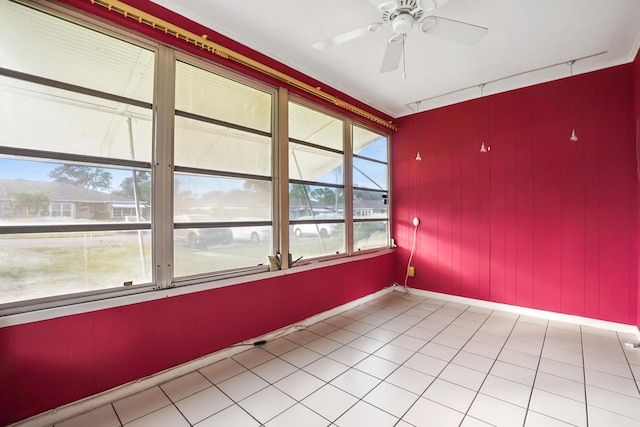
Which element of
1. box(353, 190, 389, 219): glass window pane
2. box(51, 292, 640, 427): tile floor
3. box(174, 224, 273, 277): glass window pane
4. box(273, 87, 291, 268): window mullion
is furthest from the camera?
box(353, 190, 389, 219): glass window pane

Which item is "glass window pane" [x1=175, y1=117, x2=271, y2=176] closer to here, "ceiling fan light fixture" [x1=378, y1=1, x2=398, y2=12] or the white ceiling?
the white ceiling

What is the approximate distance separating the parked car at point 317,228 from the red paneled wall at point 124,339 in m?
0.54

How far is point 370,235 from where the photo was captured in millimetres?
4410

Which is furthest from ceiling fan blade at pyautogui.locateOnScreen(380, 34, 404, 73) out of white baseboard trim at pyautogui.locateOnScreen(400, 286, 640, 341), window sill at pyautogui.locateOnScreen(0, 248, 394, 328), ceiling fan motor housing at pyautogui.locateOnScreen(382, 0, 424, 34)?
white baseboard trim at pyautogui.locateOnScreen(400, 286, 640, 341)

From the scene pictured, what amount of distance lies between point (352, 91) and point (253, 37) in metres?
1.56

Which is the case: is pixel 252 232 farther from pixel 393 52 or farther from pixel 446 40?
pixel 446 40

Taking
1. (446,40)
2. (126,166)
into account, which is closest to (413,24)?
(446,40)

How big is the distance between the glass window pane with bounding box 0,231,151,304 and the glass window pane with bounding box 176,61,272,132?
3.83 feet

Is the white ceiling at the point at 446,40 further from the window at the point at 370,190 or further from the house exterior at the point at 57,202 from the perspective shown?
the house exterior at the point at 57,202

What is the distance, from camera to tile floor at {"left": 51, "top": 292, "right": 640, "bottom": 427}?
1.80 metres

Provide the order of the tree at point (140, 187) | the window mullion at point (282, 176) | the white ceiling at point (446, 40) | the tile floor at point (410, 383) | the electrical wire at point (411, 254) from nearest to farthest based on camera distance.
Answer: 1. the tile floor at point (410, 383)
2. the tree at point (140, 187)
3. the white ceiling at point (446, 40)
4. the window mullion at point (282, 176)
5. the electrical wire at point (411, 254)

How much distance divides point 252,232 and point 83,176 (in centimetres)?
137

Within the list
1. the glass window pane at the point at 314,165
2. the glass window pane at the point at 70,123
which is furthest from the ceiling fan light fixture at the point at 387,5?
the glass window pane at the point at 70,123

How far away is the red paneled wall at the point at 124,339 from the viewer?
65.3 inches
